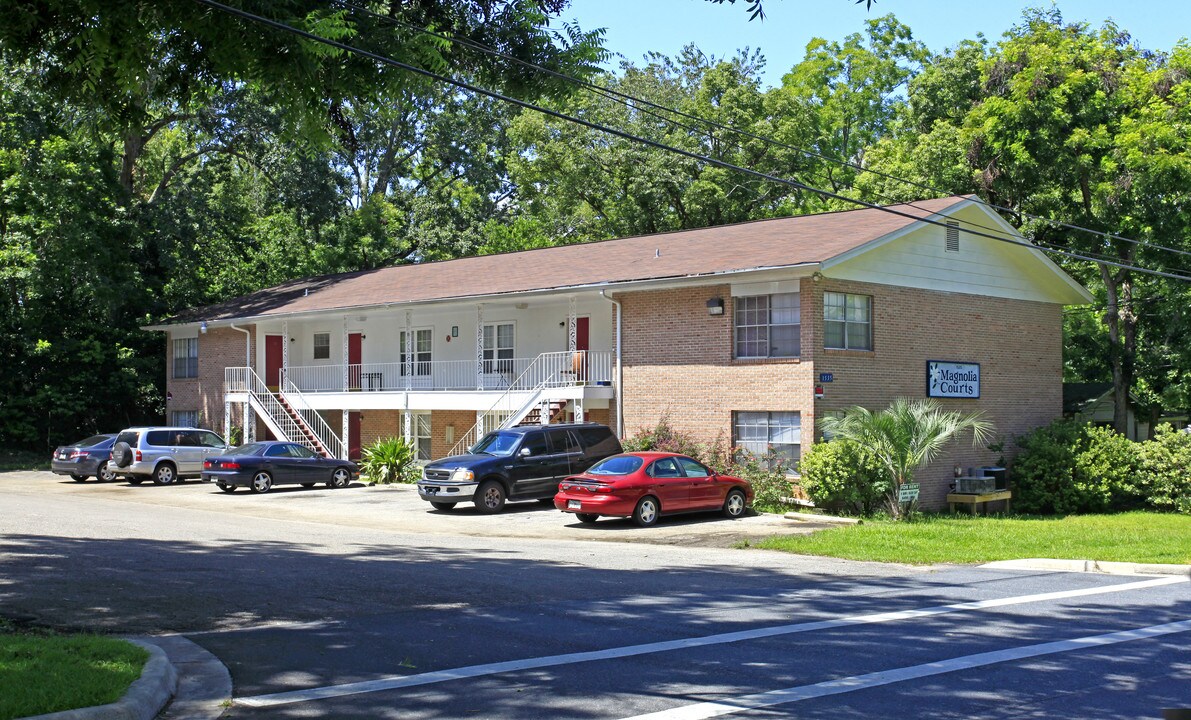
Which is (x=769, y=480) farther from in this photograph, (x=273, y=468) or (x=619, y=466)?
(x=273, y=468)

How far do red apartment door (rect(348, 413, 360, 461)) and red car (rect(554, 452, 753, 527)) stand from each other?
670 inches

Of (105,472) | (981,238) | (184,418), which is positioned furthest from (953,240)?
(184,418)

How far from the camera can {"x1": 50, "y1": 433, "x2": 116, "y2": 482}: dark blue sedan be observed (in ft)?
106

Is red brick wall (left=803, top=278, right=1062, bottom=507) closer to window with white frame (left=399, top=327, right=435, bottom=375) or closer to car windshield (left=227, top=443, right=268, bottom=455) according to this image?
car windshield (left=227, top=443, right=268, bottom=455)

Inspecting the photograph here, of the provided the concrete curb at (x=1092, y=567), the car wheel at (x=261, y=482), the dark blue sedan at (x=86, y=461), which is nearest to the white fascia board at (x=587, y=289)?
the car wheel at (x=261, y=482)

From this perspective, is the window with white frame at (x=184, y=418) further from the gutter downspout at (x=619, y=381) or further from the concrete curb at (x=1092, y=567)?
the concrete curb at (x=1092, y=567)

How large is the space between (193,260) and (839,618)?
127 feet

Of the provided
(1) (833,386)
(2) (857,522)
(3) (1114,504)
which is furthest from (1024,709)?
(3) (1114,504)

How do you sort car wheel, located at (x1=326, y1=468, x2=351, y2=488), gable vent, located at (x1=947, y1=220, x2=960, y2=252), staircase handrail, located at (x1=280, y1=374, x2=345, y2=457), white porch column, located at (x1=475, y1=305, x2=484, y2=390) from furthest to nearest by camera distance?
staircase handrail, located at (x1=280, y1=374, x2=345, y2=457)
white porch column, located at (x1=475, y1=305, x2=484, y2=390)
car wheel, located at (x1=326, y1=468, x2=351, y2=488)
gable vent, located at (x1=947, y1=220, x2=960, y2=252)

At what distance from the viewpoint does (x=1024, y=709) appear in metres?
7.89

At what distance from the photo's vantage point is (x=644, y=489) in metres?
21.3

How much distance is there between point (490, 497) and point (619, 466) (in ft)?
11.8

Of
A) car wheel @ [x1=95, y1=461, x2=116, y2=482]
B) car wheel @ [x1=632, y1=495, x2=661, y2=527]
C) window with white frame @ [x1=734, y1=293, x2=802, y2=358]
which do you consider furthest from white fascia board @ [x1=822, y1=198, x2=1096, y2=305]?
car wheel @ [x1=95, y1=461, x2=116, y2=482]

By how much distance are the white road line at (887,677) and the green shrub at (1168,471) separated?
59.1 ft
